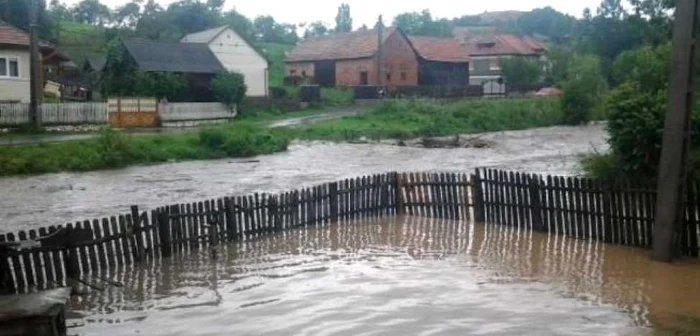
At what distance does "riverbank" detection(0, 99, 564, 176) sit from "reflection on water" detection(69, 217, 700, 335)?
58.5 ft

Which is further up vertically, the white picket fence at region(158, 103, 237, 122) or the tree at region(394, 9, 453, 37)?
the tree at region(394, 9, 453, 37)

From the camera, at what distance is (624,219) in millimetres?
12727

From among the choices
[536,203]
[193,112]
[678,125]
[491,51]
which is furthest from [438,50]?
[678,125]

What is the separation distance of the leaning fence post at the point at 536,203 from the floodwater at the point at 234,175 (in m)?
10.4

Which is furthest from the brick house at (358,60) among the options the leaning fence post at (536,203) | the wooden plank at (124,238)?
the wooden plank at (124,238)

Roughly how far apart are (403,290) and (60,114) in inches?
1379

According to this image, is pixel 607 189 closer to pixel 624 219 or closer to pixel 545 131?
pixel 624 219

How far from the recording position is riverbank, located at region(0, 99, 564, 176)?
1157 inches

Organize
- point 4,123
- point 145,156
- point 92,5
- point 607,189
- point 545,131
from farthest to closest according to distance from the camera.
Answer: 1. point 92,5
2. point 545,131
3. point 4,123
4. point 145,156
5. point 607,189

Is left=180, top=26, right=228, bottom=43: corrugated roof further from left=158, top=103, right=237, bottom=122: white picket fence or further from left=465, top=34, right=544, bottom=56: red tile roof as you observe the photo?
left=465, top=34, right=544, bottom=56: red tile roof

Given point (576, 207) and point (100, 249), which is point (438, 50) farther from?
point (100, 249)

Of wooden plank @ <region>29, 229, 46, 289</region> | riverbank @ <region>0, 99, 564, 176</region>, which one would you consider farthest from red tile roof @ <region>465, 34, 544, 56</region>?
wooden plank @ <region>29, 229, 46, 289</region>

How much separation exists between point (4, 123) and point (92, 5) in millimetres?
82408

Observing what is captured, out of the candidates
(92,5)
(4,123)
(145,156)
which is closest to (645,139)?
(145,156)
